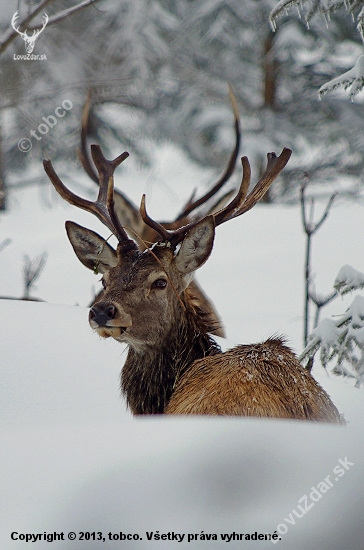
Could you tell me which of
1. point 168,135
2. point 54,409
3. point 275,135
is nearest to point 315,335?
point 54,409

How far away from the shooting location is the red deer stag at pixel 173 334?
288 cm

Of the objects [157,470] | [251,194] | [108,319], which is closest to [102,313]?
[108,319]

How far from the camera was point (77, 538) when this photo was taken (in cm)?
214

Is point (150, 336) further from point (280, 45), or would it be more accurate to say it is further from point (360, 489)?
point (280, 45)

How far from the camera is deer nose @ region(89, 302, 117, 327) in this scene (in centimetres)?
303

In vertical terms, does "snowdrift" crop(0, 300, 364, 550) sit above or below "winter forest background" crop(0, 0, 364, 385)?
below

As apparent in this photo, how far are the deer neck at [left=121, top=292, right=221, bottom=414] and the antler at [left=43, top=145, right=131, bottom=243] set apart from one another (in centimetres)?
50

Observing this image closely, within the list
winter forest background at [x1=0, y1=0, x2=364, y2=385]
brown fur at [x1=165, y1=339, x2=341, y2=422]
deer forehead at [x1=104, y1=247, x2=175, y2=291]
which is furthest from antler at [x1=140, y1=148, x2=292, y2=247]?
winter forest background at [x1=0, y1=0, x2=364, y2=385]

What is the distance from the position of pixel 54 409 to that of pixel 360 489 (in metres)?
1.31

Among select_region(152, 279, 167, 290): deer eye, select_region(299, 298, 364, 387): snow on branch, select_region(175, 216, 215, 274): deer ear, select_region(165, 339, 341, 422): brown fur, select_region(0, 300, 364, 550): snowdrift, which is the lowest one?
select_region(0, 300, 364, 550): snowdrift

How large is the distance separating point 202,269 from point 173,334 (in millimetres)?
7637

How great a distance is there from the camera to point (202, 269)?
36.4ft

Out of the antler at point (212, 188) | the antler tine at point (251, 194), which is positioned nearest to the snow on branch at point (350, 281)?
the antler tine at point (251, 194)

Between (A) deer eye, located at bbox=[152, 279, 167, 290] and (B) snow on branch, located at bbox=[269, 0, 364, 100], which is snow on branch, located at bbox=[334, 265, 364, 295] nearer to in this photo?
(B) snow on branch, located at bbox=[269, 0, 364, 100]
